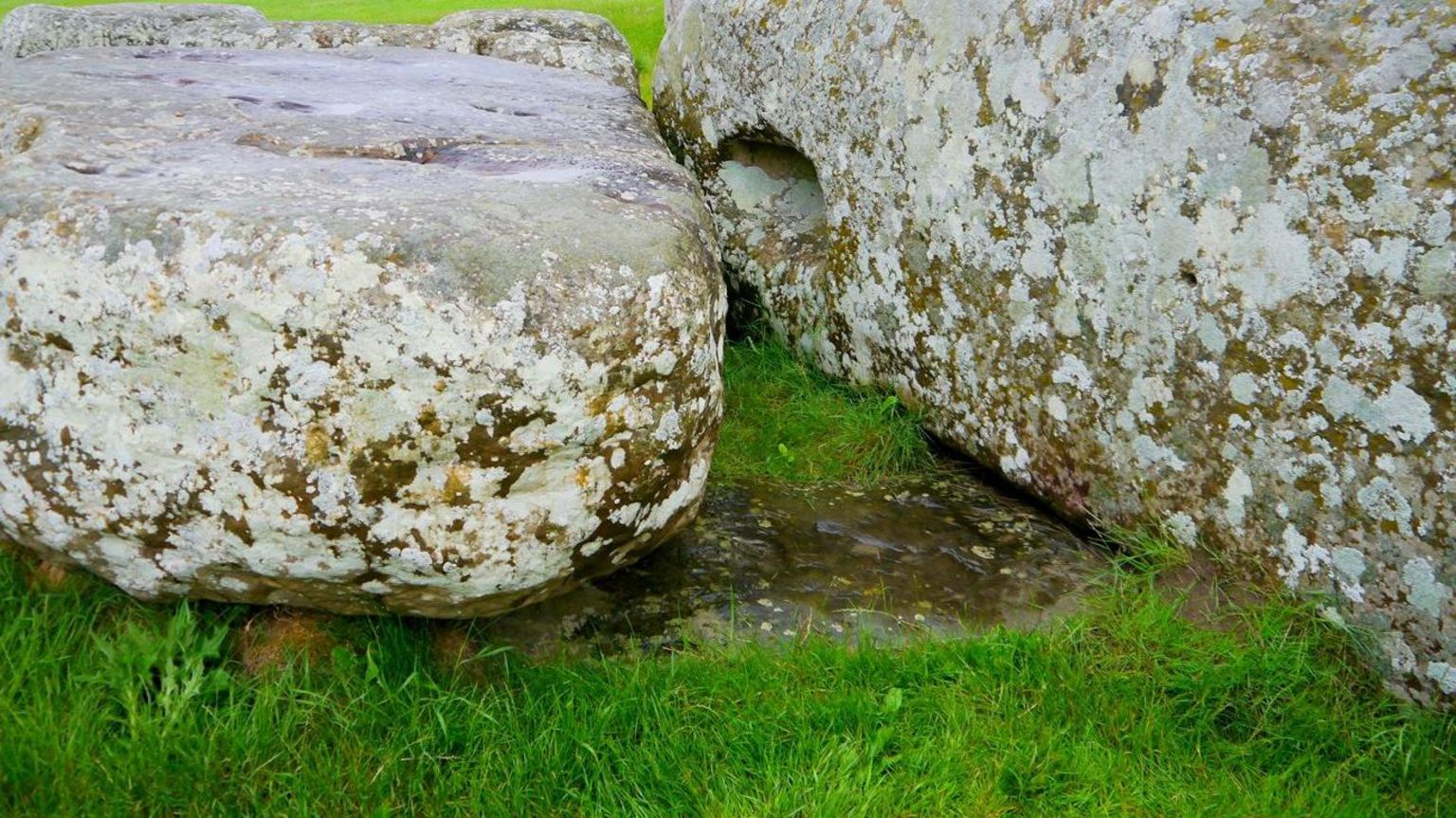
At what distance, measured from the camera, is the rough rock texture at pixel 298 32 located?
662 cm

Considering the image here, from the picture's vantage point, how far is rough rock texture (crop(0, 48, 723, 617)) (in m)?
2.52

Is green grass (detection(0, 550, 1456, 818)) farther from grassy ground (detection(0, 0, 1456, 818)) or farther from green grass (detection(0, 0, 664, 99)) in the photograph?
green grass (detection(0, 0, 664, 99))

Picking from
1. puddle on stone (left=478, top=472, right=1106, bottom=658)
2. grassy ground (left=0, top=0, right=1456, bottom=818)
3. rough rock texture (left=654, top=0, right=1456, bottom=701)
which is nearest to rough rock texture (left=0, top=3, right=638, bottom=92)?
rough rock texture (left=654, top=0, right=1456, bottom=701)

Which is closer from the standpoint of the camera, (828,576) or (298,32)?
(828,576)

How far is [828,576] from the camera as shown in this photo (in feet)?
11.7

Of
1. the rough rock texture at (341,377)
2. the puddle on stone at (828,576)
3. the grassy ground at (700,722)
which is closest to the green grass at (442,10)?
the puddle on stone at (828,576)

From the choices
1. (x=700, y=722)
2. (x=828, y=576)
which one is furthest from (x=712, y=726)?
(x=828, y=576)

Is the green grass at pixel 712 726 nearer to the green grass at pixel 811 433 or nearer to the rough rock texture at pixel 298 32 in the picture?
the green grass at pixel 811 433

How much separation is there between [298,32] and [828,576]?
16.4 ft

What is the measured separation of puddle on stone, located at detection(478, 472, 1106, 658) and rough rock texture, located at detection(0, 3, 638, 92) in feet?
11.8

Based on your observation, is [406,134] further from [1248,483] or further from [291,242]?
[1248,483]

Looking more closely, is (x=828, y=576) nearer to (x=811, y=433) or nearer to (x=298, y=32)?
(x=811, y=433)

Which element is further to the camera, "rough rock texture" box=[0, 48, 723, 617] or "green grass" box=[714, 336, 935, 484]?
"green grass" box=[714, 336, 935, 484]

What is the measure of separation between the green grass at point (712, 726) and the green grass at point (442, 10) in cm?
779
